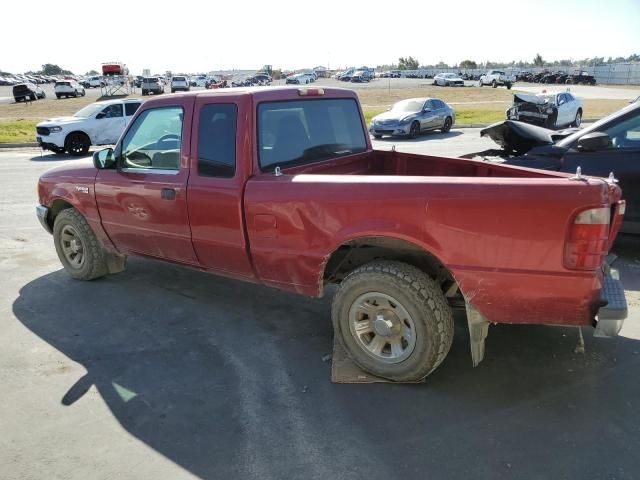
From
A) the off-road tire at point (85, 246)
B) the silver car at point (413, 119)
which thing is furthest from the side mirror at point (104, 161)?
the silver car at point (413, 119)

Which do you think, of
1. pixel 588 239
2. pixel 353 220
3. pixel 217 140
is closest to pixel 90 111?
pixel 217 140

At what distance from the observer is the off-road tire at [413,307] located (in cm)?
331

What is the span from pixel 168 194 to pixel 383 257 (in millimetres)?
1828

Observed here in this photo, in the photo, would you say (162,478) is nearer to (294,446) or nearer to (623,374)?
(294,446)

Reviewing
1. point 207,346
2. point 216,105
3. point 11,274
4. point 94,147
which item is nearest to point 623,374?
point 207,346

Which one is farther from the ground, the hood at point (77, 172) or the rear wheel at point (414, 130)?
the hood at point (77, 172)

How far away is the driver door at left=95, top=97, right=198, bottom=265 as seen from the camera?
14.1ft

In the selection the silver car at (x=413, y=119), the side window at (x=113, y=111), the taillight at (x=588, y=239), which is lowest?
the silver car at (x=413, y=119)

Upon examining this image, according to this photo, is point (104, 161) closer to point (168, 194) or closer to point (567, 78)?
point (168, 194)

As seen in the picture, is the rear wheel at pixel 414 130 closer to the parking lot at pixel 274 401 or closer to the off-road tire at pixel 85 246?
the parking lot at pixel 274 401

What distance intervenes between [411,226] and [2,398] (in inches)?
113

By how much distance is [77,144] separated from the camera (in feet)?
53.9

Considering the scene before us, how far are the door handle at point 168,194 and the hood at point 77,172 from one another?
3.58 ft

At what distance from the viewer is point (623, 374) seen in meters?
3.59
